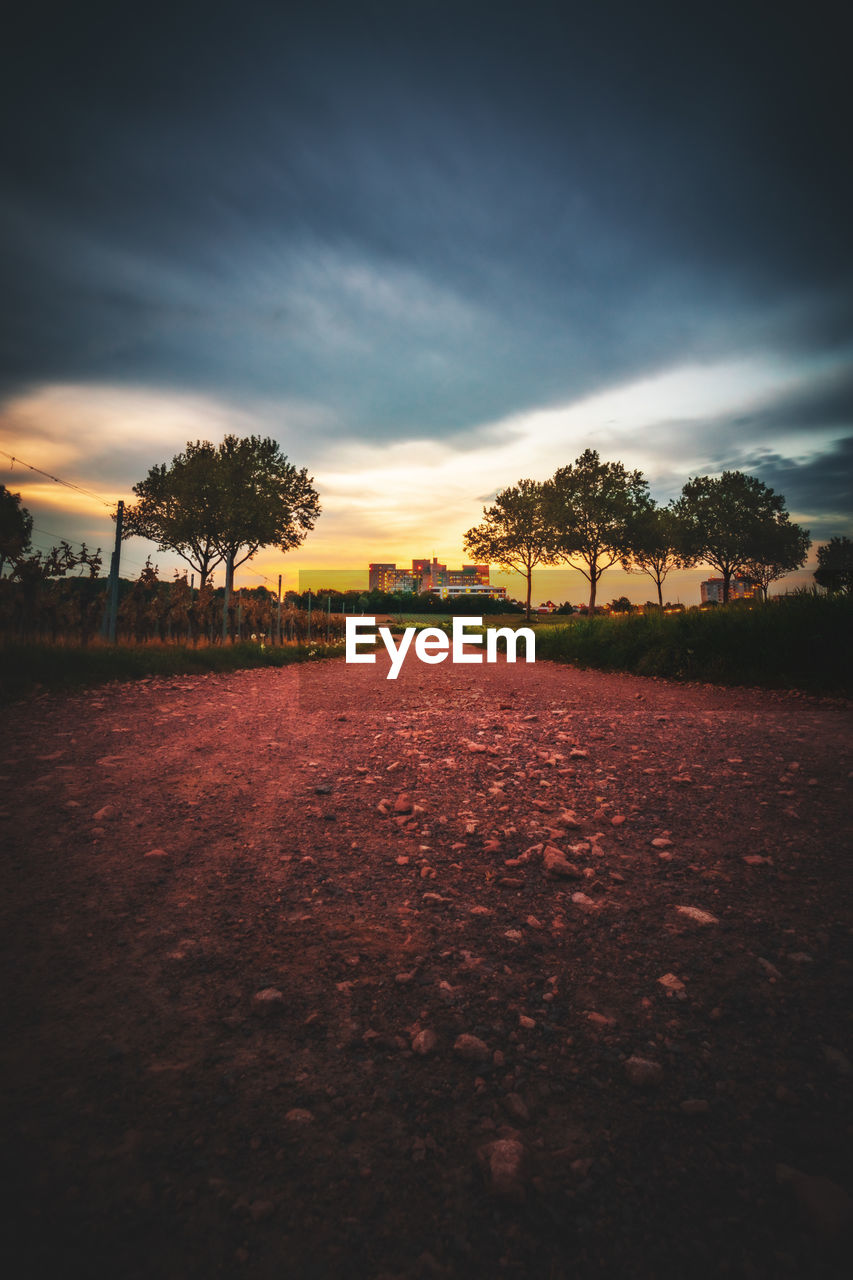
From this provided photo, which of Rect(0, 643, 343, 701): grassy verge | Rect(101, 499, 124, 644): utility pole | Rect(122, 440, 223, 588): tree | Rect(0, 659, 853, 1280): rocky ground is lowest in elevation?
Rect(0, 659, 853, 1280): rocky ground

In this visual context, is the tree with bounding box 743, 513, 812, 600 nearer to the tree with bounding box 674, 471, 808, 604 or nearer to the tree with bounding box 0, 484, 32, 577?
the tree with bounding box 674, 471, 808, 604

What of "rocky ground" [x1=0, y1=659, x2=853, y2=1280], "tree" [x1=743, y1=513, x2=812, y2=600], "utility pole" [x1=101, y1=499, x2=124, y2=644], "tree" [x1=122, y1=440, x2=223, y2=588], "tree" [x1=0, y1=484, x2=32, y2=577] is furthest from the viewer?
"tree" [x1=743, y1=513, x2=812, y2=600]

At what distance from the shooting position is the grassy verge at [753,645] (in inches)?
372

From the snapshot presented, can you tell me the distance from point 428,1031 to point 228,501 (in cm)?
3280

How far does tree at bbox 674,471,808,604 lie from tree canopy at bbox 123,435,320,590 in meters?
37.2

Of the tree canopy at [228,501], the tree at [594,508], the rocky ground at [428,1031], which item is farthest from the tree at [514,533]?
the rocky ground at [428,1031]

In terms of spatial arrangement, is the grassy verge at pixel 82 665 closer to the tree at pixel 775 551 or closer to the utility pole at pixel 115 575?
the utility pole at pixel 115 575

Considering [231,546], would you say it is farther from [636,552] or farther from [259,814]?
[636,552]

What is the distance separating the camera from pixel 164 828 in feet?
12.4

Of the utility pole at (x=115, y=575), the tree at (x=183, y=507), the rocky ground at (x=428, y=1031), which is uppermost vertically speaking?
the tree at (x=183, y=507)

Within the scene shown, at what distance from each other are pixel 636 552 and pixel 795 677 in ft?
141

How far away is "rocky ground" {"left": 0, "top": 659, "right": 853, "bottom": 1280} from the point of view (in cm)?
131

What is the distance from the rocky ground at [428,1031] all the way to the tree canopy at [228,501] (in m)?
29.6

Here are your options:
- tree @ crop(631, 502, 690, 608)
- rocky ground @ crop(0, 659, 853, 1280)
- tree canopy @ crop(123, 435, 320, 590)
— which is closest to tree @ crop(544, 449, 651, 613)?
tree @ crop(631, 502, 690, 608)
